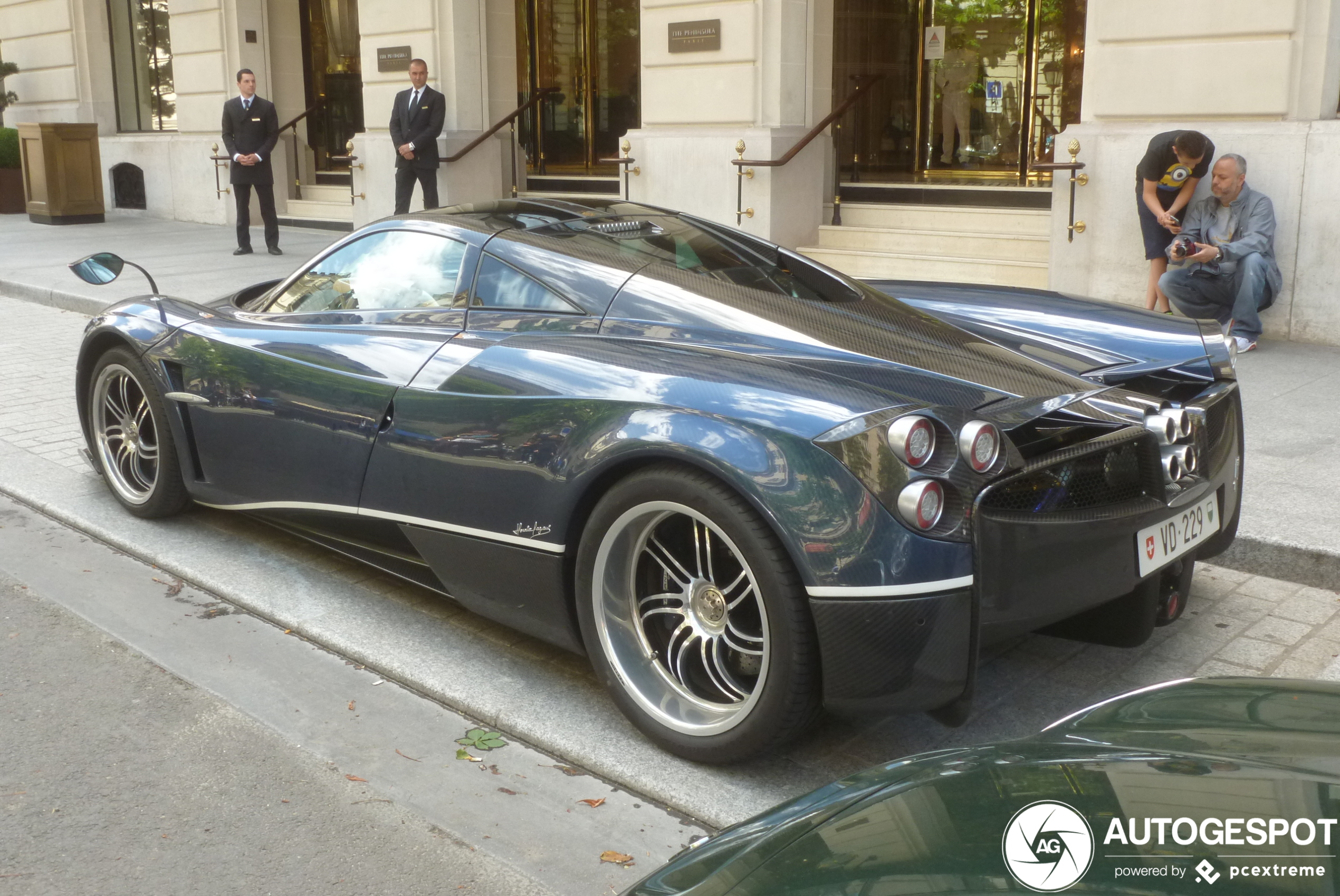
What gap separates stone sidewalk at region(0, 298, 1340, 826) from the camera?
3.24 m

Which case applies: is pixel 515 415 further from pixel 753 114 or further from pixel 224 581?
pixel 753 114

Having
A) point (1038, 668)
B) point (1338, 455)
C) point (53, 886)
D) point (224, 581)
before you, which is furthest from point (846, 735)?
point (1338, 455)

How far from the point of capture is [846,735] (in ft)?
11.1

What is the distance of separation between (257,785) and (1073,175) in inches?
320

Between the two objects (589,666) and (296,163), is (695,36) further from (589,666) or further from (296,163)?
(589,666)

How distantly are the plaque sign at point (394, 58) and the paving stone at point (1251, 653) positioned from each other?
13.4 m

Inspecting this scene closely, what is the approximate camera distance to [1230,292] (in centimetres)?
828

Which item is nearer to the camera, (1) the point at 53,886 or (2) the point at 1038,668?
(1) the point at 53,886

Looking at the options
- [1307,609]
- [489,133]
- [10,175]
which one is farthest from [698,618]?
[10,175]

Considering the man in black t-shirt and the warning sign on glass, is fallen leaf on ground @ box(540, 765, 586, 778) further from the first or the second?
the warning sign on glass

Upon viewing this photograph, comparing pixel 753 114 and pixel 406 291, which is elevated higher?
pixel 753 114

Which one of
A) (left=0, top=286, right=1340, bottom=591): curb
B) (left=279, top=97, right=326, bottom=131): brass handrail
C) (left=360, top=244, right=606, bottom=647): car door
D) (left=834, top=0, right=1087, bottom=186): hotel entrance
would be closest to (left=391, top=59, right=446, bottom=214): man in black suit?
(left=279, top=97, right=326, bottom=131): brass handrail

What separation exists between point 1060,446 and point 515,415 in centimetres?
139

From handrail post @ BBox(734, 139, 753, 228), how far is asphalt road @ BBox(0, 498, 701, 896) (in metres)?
8.64
